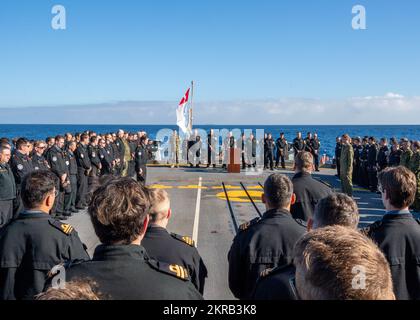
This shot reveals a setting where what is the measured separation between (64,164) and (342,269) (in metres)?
10.6

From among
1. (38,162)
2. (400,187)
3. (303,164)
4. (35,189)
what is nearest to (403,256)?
(400,187)

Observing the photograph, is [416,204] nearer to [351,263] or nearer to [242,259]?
[242,259]

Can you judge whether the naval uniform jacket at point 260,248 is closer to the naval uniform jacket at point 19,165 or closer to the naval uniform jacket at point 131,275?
the naval uniform jacket at point 131,275

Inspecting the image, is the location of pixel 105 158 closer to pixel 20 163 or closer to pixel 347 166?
pixel 20 163

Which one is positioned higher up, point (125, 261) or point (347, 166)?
point (125, 261)

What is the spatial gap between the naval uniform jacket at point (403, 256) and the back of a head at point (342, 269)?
6.60 feet

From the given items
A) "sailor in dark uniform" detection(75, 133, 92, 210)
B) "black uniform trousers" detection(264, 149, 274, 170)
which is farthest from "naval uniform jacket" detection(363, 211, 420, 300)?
"black uniform trousers" detection(264, 149, 274, 170)

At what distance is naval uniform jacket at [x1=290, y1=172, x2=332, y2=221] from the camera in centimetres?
541

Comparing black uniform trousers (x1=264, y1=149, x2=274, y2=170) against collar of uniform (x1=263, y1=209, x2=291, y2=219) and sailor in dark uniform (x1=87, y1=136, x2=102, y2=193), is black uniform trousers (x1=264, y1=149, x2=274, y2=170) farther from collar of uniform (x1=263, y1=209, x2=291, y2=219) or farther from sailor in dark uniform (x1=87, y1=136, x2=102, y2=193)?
collar of uniform (x1=263, y1=209, x2=291, y2=219)

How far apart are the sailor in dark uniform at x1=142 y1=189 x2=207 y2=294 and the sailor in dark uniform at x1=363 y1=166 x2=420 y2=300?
1.45 m

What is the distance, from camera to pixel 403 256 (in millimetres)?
3289

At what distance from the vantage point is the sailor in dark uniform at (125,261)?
203 centimetres
